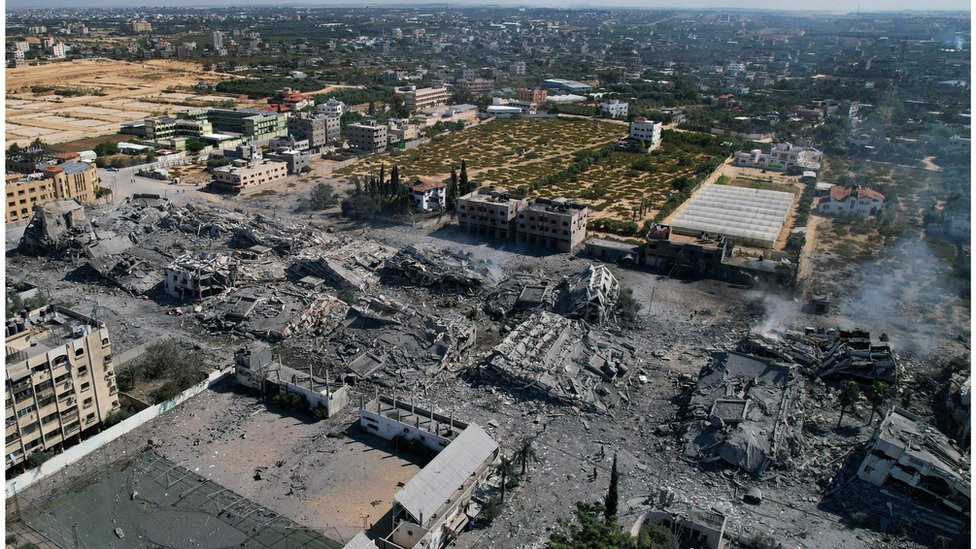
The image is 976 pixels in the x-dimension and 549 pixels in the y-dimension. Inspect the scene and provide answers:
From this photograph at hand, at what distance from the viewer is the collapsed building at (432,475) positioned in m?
17.1

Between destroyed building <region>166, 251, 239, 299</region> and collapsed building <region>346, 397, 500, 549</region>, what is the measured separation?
492 inches

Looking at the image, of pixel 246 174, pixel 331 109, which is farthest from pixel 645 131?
pixel 246 174

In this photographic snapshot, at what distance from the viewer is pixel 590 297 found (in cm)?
2936

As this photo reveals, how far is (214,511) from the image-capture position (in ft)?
60.9

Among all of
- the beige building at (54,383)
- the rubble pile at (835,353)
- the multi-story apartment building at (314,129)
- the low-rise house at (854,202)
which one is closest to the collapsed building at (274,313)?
the beige building at (54,383)

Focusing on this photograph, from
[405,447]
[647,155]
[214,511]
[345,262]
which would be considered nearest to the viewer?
[214,511]

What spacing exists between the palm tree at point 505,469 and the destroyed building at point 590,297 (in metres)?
10.2

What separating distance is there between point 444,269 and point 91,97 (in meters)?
80.4

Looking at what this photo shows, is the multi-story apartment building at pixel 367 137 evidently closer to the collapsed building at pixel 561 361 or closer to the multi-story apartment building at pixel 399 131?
the multi-story apartment building at pixel 399 131

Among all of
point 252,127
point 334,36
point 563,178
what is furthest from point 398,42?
point 563,178

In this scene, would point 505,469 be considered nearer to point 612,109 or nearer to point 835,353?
point 835,353

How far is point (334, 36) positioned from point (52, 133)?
128 m

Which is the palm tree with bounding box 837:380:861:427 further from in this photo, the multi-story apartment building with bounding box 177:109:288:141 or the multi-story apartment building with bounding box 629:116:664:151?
the multi-story apartment building with bounding box 177:109:288:141

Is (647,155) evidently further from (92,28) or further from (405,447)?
(92,28)
